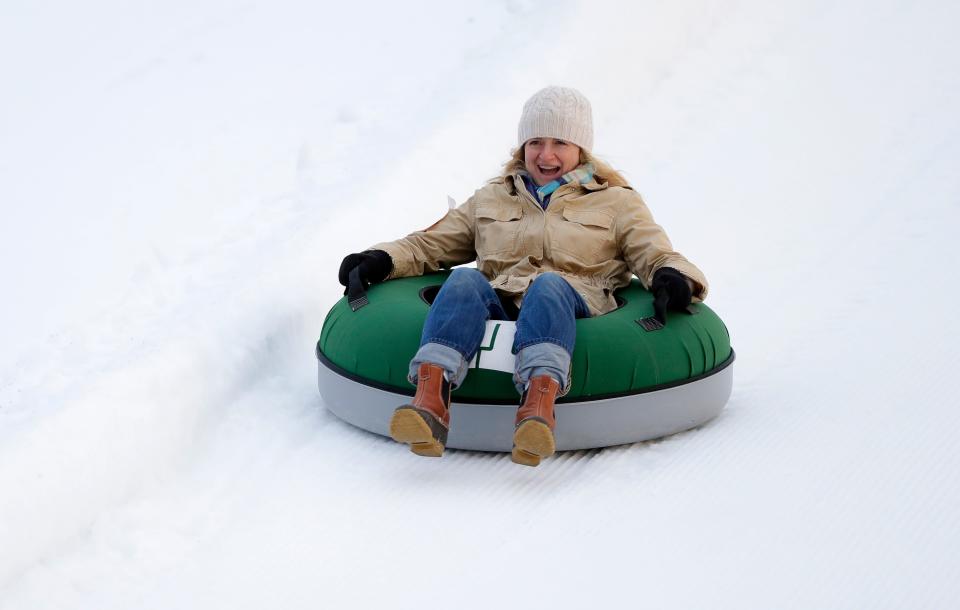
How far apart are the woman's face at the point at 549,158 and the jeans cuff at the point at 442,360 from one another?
843 mm

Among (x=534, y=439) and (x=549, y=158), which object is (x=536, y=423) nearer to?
(x=534, y=439)

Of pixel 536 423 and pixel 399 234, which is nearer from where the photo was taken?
pixel 536 423

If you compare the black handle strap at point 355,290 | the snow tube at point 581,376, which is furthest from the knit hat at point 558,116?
the black handle strap at point 355,290

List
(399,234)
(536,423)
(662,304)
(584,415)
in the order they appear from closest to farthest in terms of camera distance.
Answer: (536,423) < (584,415) < (662,304) < (399,234)

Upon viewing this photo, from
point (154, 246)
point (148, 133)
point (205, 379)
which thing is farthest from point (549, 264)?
point (148, 133)

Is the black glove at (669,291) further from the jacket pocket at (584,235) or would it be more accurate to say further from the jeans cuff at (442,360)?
the jeans cuff at (442,360)

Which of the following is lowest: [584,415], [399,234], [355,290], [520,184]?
[399,234]

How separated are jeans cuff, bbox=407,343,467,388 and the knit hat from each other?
2.92 ft

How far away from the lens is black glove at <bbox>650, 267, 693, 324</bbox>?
10.4 ft

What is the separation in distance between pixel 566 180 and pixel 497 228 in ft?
0.87

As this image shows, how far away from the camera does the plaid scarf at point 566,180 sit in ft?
11.3

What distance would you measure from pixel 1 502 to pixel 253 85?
4.49m

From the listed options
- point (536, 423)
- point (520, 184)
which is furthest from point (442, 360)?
point (520, 184)

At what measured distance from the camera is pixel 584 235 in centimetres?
339
